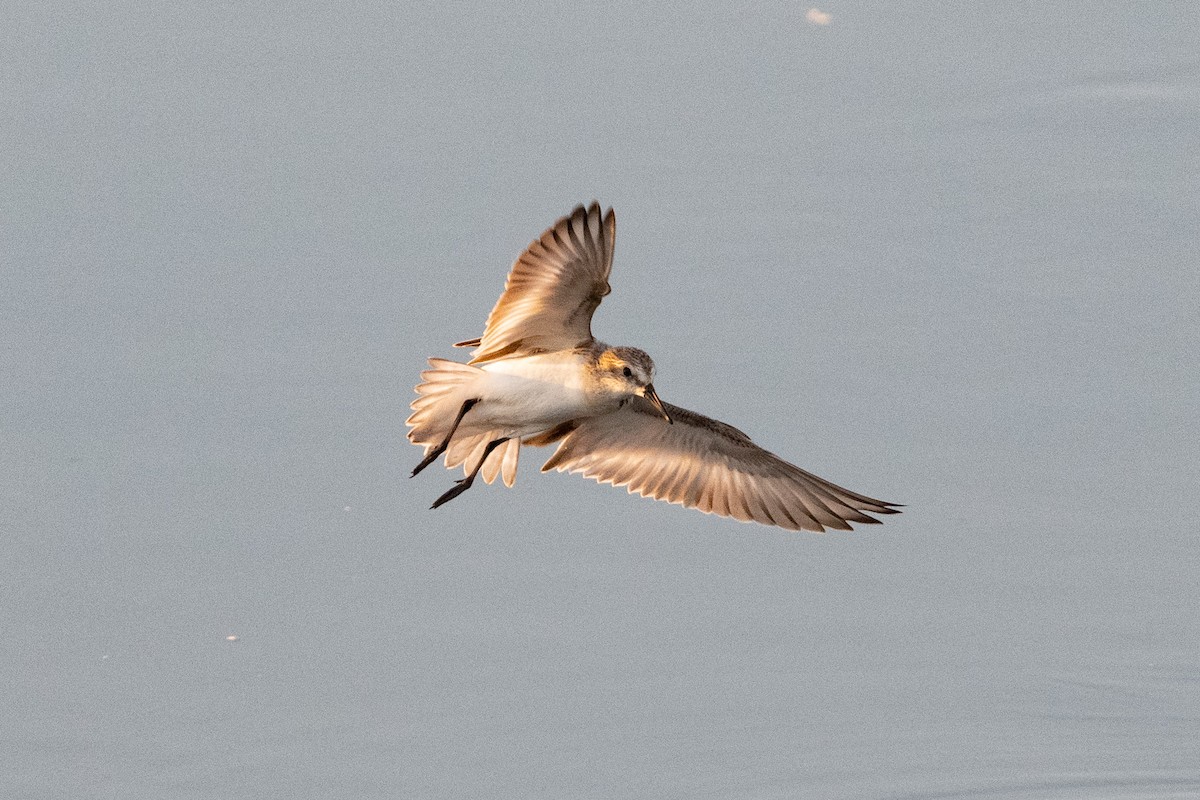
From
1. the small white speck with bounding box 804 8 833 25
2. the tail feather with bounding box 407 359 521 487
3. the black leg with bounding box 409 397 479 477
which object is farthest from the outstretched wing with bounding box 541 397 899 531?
the small white speck with bounding box 804 8 833 25

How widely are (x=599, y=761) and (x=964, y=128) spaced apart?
3186mm

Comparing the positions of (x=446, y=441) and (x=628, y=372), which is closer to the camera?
(x=628, y=372)

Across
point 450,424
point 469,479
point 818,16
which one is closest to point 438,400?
point 450,424

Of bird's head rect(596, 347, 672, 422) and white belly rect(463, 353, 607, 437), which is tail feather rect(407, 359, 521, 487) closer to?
white belly rect(463, 353, 607, 437)

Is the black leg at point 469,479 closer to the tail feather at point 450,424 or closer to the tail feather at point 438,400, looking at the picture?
the tail feather at point 450,424

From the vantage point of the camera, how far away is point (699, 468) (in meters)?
6.93

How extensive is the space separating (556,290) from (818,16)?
3.24 metres

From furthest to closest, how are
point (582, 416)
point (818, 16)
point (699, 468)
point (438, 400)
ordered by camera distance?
point (818, 16)
point (699, 468)
point (582, 416)
point (438, 400)

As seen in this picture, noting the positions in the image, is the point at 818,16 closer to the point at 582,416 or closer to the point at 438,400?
the point at 582,416

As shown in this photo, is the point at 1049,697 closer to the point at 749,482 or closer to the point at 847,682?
the point at 847,682

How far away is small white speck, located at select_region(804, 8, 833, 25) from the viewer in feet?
29.0

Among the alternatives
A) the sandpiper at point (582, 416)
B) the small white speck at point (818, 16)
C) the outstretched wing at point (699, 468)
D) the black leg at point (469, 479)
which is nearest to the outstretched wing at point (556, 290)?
the sandpiper at point (582, 416)

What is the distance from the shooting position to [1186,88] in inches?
338

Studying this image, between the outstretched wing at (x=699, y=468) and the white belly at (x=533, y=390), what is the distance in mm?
406
